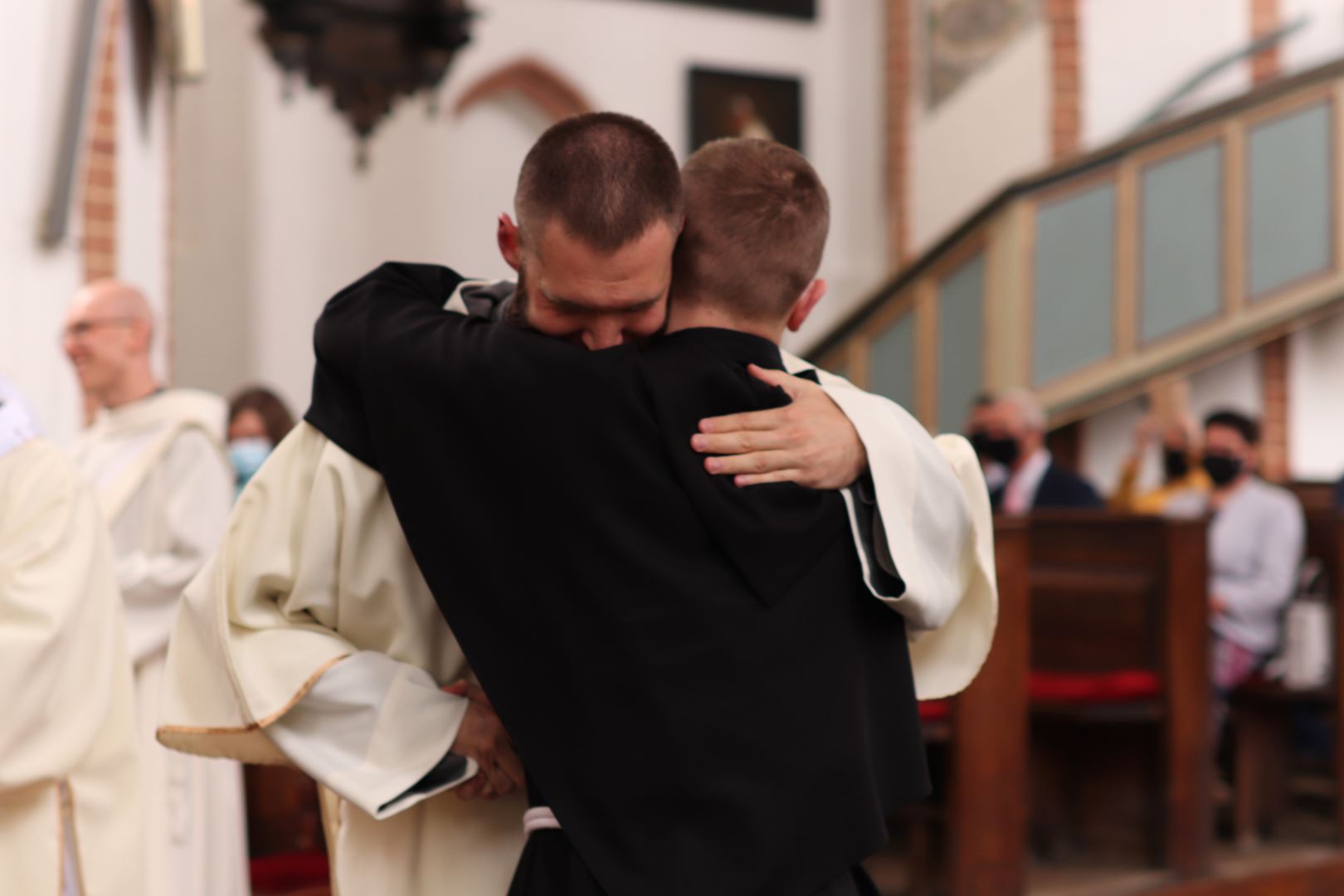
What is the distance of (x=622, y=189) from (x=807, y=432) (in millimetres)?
331

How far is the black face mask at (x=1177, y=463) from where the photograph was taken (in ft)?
25.5

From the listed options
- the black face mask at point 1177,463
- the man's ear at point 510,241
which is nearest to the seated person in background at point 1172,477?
the black face mask at point 1177,463

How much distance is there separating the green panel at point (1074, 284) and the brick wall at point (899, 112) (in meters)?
3.24

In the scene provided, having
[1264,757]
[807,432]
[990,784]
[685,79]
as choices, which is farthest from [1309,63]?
[807,432]

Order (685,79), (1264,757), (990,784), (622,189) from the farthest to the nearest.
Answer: (685,79), (1264,757), (990,784), (622,189)

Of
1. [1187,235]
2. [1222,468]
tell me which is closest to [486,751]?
[1222,468]

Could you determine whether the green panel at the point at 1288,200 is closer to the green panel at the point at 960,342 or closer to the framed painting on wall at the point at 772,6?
the green panel at the point at 960,342

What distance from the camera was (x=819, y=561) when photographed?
160 cm

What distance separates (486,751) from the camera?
5.60 ft

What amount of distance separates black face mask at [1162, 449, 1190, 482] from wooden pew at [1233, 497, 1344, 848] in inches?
77.8

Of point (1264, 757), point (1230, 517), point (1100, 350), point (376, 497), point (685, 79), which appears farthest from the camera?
point (685, 79)

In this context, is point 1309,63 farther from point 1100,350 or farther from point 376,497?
point 376,497

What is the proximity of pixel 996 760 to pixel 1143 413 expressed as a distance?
6.73 metres

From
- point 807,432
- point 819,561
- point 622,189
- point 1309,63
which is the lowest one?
point 819,561
